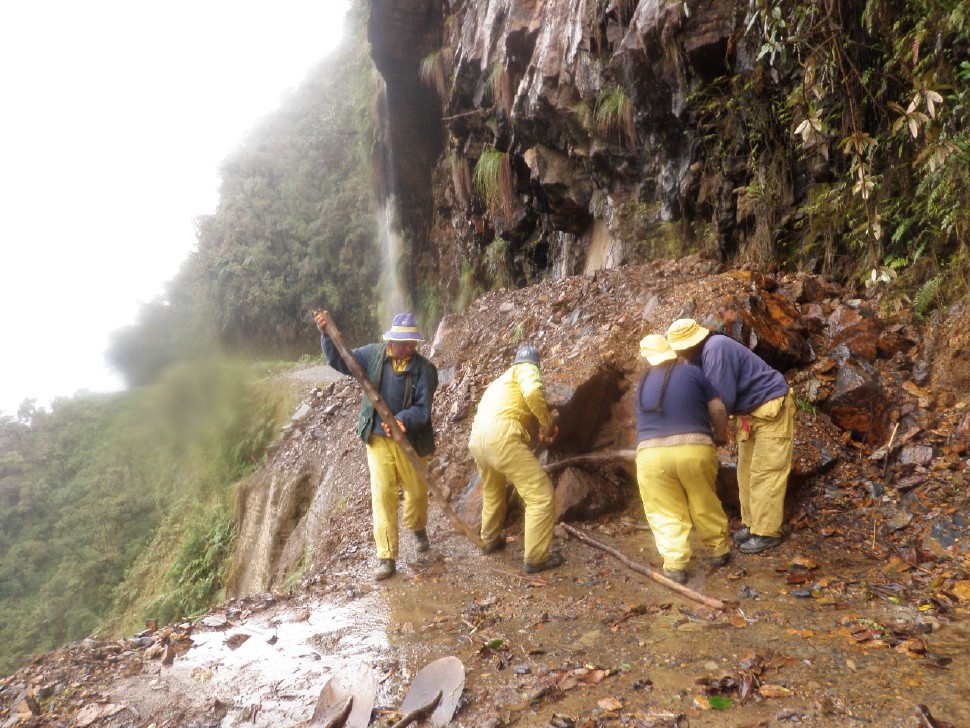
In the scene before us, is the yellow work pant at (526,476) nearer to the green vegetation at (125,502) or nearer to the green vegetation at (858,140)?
the green vegetation at (858,140)

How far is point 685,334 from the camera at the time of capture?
14.8 ft

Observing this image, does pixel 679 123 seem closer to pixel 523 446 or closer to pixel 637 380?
pixel 637 380

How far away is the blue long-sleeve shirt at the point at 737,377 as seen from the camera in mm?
4430

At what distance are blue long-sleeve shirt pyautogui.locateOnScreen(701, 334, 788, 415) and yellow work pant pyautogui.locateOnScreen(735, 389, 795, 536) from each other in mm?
77

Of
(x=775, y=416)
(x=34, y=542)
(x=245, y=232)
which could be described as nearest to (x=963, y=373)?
(x=775, y=416)

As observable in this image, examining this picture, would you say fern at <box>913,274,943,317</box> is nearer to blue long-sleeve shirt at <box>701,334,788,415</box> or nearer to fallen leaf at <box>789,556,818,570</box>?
blue long-sleeve shirt at <box>701,334,788,415</box>

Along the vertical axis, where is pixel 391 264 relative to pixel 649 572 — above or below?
above

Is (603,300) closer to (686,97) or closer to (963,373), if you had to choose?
(686,97)

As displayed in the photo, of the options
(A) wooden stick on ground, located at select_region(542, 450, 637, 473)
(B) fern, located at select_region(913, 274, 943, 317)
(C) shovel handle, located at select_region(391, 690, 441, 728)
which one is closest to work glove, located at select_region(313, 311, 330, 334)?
(A) wooden stick on ground, located at select_region(542, 450, 637, 473)

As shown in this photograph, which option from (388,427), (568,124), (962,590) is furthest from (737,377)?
(568,124)

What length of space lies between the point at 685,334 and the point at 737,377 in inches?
19.3

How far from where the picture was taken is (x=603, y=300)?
26.6 ft

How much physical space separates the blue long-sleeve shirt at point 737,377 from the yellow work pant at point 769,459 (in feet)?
0.25

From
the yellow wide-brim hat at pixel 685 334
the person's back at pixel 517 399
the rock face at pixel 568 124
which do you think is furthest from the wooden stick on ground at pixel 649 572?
the rock face at pixel 568 124
